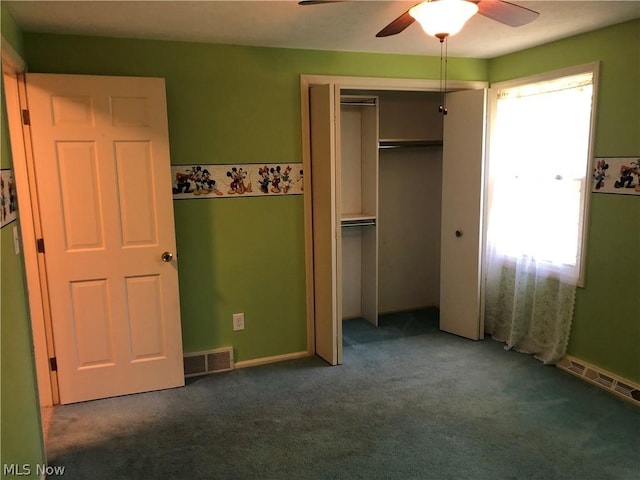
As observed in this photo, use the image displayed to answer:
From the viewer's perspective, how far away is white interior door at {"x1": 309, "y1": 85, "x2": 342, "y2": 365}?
328 centimetres


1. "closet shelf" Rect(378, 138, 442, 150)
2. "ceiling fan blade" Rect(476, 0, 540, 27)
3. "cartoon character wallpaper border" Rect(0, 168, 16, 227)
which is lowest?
"cartoon character wallpaper border" Rect(0, 168, 16, 227)

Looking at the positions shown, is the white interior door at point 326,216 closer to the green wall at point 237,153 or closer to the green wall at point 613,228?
the green wall at point 237,153

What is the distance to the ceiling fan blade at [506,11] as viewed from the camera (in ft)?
6.63

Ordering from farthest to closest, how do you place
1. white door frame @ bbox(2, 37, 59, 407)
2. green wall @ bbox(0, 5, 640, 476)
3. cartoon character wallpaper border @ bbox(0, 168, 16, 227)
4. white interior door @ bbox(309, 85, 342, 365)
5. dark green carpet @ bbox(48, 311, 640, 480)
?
white interior door @ bbox(309, 85, 342, 365) → green wall @ bbox(0, 5, 640, 476) → white door frame @ bbox(2, 37, 59, 407) → dark green carpet @ bbox(48, 311, 640, 480) → cartoon character wallpaper border @ bbox(0, 168, 16, 227)

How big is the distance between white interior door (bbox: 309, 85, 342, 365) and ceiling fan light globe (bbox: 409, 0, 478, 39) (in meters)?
1.22

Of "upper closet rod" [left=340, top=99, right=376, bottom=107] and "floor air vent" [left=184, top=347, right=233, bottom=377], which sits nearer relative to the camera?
"floor air vent" [left=184, top=347, right=233, bottom=377]

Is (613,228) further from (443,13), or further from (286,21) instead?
(286,21)

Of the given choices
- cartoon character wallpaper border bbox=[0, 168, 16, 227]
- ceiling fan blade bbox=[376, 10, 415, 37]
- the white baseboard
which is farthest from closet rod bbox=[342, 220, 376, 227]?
cartoon character wallpaper border bbox=[0, 168, 16, 227]

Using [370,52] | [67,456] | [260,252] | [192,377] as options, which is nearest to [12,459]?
[67,456]

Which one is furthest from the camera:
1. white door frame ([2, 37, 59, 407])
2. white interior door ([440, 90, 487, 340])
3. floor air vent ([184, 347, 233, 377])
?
white interior door ([440, 90, 487, 340])

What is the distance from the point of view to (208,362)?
3461mm

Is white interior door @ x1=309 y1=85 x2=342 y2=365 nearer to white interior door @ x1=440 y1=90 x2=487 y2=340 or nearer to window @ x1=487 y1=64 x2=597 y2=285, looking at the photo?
white interior door @ x1=440 y1=90 x2=487 y2=340
